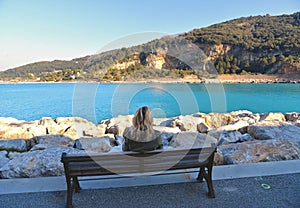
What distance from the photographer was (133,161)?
223 centimetres

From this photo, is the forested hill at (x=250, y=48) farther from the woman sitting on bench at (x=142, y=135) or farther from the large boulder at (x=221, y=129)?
the woman sitting on bench at (x=142, y=135)

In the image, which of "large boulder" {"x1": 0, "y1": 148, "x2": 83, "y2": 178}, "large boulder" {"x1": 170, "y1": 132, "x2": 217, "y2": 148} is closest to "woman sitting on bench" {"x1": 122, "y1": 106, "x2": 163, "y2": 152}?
"large boulder" {"x1": 0, "y1": 148, "x2": 83, "y2": 178}

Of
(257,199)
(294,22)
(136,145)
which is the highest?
(294,22)

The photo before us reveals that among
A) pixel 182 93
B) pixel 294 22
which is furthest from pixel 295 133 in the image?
pixel 294 22

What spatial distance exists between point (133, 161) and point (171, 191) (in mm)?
654

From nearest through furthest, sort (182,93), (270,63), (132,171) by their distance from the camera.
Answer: (132,171) → (182,93) → (270,63)

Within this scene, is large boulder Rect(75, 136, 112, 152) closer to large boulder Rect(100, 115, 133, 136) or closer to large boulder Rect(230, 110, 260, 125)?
large boulder Rect(100, 115, 133, 136)

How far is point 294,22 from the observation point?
69125mm

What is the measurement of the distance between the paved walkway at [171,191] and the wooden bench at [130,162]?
0.21 m

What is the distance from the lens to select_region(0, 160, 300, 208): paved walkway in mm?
2311

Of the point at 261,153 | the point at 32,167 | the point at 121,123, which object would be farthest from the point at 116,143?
the point at 261,153

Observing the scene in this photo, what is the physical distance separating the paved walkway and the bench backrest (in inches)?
14.1

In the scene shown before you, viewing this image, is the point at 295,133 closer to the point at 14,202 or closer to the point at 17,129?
the point at 14,202

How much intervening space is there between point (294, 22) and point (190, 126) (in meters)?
78.5
